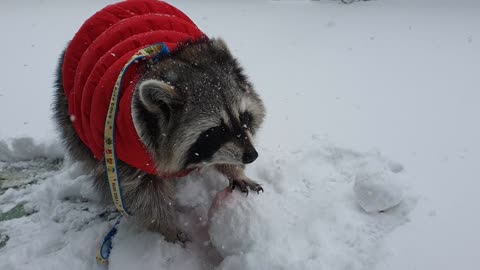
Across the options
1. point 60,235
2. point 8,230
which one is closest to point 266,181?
point 60,235

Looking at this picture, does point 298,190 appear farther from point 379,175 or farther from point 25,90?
point 25,90

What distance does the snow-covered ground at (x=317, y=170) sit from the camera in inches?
80.9

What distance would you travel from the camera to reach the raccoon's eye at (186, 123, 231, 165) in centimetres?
190

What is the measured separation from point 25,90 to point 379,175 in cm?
381

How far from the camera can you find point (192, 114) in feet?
6.19

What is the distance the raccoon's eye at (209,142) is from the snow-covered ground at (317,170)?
1.61 feet

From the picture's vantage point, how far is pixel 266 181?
8.79 feet

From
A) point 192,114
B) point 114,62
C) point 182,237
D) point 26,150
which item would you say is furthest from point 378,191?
point 26,150

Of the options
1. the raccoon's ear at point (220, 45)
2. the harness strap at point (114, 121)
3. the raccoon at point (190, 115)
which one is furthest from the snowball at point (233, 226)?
the raccoon's ear at point (220, 45)

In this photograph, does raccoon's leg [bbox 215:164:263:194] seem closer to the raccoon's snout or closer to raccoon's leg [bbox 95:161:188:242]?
raccoon's leg [bbox 95:161:188:242]

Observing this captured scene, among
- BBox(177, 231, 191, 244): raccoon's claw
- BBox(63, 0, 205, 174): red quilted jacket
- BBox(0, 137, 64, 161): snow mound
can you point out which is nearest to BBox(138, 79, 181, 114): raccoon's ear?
BBox(63, 0, 205, 174): red quilted jacket

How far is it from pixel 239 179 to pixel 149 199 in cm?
63

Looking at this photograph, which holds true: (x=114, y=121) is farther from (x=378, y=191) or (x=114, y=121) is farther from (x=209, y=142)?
(x=378, y=191)

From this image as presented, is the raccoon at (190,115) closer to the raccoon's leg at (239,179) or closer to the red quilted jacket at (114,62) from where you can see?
the red quilted jacket at (114,62)
